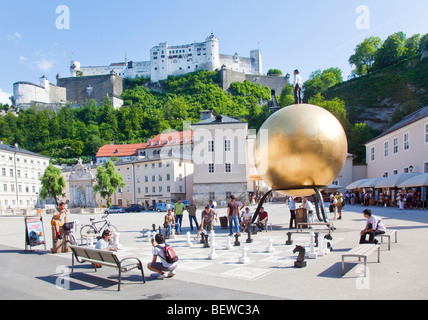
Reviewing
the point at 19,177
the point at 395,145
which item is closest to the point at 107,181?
the point at 19,177

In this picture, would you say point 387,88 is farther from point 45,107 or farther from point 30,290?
point 45,107

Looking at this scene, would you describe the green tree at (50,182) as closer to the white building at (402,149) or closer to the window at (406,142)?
the white building at (402,149)

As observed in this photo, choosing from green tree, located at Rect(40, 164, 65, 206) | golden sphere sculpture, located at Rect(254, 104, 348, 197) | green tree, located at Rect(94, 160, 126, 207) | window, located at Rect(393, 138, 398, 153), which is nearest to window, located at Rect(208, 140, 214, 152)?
green tree, located at Rect(94, 160, 126, 207)

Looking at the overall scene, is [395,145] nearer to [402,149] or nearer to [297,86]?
[402,149]

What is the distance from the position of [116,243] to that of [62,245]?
191 centimetres

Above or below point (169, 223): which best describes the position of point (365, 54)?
above

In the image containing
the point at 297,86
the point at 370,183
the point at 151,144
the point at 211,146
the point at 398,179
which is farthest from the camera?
the point at 151,144

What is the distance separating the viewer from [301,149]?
370 inches

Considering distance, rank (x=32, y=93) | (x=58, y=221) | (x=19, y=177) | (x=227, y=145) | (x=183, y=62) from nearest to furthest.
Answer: (x=58, y=221), (x=227, y=145), (x=19, y=177), (x=32, y=93), (x=183, y=62)

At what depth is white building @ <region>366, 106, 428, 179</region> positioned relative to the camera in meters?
33.2

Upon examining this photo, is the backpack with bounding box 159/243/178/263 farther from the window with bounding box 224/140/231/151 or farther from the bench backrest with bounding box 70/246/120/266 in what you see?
the window with bounding box 224/140/231/151

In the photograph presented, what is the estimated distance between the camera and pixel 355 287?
22.4 ft

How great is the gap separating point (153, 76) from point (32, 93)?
47559 mm

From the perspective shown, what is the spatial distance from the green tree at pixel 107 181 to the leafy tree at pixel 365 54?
250 ft
